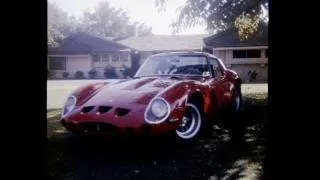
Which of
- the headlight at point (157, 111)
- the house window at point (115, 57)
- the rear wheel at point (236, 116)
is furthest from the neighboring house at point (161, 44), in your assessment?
the headlight at point (157, 111)

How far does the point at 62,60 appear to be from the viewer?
37.9 m

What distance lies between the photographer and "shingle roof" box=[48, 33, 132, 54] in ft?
123

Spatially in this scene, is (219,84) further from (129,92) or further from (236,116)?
(129,92)

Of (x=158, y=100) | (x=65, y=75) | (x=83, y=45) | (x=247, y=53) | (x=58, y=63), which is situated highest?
(x=83, y=45)

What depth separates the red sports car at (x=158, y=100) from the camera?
4.64 meters

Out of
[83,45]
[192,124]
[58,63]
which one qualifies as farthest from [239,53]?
[192,124]

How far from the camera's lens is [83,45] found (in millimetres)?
38000

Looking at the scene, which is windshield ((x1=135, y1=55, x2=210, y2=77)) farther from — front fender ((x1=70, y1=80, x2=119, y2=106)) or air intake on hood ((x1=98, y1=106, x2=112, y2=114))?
air intake on hood ((x1=98, y1=106, x2=112, y2=114))

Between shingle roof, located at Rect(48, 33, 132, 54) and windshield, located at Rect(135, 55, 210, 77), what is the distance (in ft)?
104

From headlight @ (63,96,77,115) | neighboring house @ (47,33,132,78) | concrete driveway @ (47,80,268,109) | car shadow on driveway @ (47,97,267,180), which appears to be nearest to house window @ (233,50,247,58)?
neighboring house @ (47,33,132,78)

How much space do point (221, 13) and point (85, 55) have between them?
23.0 meters

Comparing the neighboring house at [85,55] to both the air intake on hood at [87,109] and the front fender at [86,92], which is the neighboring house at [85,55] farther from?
the air intake on hood at [87,109]

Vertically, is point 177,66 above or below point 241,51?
below
